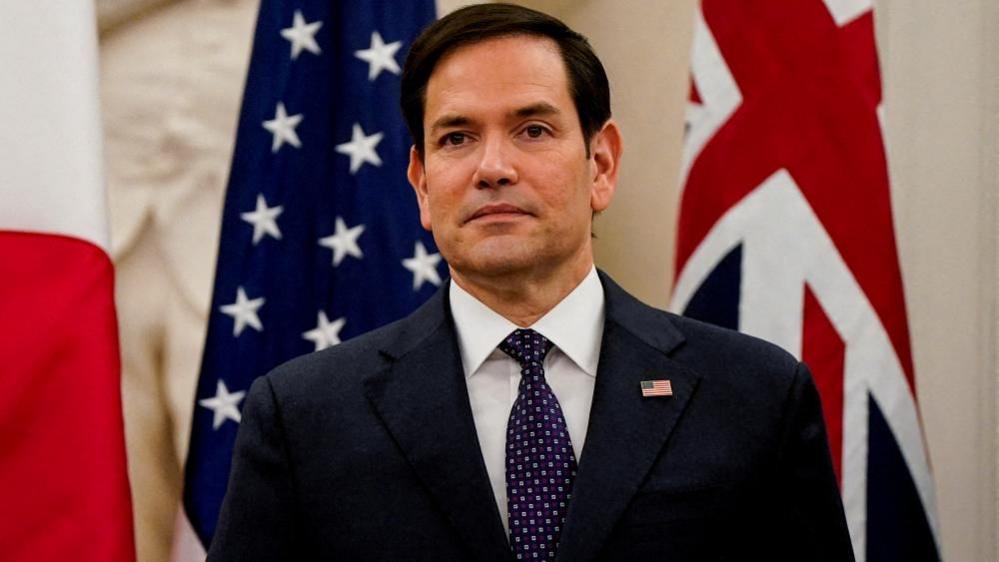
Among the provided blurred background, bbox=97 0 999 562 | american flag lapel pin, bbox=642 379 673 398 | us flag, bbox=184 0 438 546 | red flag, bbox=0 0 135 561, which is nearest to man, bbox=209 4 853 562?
american flag lapel pin, bbox=642 379 673 398

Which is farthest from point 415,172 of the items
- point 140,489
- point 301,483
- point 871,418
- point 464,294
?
point 140,489

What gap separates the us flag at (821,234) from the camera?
2.44 meters

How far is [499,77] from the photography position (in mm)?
1722

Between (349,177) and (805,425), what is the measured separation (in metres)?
1.35

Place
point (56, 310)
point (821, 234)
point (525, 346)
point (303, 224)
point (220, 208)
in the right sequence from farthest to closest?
point (220, 208)
point (303, 224)
point (821, 234)
point (56, 310)
point (525, 346)

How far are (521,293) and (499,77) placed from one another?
0.30 meters

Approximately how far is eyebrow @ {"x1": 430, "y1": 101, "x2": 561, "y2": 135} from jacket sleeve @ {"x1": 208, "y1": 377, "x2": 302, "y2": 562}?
18.0 inches

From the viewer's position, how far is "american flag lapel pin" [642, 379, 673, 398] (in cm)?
162

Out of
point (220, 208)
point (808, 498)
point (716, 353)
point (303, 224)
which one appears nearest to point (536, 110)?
point (716, 353)

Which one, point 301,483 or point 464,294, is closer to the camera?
point 301,483

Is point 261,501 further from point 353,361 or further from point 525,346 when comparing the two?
point 525,346

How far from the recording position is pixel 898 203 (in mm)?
2979

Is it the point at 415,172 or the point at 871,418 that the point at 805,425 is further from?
the point at 871,418

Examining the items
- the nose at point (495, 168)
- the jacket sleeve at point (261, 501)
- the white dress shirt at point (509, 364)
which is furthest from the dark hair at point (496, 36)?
the jacket sleeve at point (261, 501)
